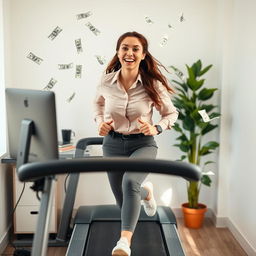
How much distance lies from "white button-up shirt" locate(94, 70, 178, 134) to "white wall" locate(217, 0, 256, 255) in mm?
895

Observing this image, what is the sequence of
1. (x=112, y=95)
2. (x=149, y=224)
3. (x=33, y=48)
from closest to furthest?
(x=112, y=95)
(x=149, y=224)
(x=33, y=48)

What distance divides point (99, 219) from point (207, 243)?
0.91 meters

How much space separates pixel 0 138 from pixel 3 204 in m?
0.53

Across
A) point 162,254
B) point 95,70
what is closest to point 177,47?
point 95,70

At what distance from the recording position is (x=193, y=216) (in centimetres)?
391

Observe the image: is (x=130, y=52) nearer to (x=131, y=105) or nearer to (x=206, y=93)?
(x=131, y=105)

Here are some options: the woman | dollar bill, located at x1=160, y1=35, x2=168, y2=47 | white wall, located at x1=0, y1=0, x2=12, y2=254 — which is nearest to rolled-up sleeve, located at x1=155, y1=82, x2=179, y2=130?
the woman

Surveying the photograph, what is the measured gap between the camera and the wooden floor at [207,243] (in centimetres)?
344

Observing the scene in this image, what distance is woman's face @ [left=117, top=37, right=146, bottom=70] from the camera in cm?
263

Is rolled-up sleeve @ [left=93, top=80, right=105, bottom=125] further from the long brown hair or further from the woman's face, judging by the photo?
the woman's face

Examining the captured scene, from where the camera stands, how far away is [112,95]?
2.73 meters

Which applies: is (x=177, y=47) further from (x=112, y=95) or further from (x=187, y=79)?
(x=112, y=95)

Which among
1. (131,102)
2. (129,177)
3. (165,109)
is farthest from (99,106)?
(129,177)

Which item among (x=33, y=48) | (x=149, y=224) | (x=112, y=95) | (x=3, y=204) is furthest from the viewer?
(x=33, y=48)
